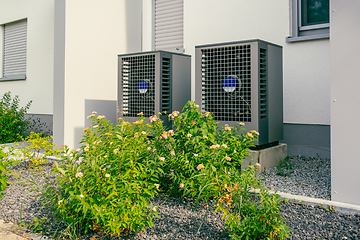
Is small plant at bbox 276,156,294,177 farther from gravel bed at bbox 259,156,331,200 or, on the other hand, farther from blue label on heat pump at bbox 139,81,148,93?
blue label on heat pump at bbox 139,81,148,93

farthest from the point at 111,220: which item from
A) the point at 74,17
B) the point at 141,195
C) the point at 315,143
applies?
the point at 74,17

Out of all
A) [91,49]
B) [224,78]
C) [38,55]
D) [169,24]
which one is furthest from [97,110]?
[38,55]

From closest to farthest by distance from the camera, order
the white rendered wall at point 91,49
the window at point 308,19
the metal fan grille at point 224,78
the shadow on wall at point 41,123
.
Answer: the metal fan grille at point 224,78 → the window at point 308,19 → the white rendered wall at point 91,49 → the shadow on wall at point 41,123

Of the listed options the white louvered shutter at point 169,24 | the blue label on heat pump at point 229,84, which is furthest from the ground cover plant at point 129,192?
the white louvered shutter at point 169,24

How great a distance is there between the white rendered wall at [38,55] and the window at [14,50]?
23 cm

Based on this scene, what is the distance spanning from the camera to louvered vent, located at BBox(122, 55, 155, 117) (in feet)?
13.4

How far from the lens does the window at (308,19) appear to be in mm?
4117

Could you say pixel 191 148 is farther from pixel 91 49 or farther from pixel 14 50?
pixel 14 50

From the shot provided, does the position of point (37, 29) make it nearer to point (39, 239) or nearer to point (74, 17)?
point (74, 17)

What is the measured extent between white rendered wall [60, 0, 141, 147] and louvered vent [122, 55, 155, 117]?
2.84ft

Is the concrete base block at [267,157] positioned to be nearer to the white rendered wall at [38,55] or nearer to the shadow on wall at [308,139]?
the shadow on wall at [308,139]

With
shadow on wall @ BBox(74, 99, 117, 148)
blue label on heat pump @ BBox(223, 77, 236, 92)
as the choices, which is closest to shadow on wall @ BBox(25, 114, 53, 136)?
shadow on wall @ BBox(74, 99, 117, 148)

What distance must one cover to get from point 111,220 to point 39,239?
562 millimetres

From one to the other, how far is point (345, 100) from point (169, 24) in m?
4.08
